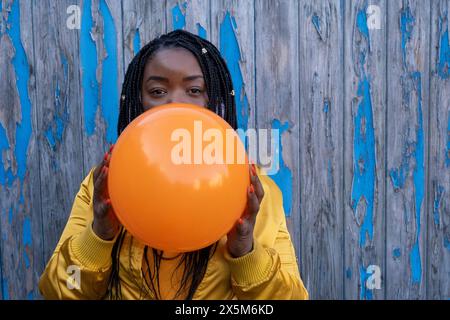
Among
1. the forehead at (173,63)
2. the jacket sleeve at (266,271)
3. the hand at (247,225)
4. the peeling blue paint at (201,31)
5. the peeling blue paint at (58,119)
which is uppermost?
the peeling blue paint at (201,31)

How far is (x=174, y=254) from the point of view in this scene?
1.19 m

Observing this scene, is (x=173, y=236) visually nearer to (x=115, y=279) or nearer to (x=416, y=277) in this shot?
(x=115, y=279)

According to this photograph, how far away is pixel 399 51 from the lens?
1.80 meters

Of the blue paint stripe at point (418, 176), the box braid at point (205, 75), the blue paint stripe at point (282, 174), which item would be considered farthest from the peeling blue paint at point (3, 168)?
the blue paint stripe at point (418, 176)

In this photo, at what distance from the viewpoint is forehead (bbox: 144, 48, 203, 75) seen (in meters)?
1.21

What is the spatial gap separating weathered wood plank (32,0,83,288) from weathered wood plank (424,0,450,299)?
144 centimetres

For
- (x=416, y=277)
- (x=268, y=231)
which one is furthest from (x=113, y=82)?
(x=416, y=277)

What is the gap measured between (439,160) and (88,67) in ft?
4.86

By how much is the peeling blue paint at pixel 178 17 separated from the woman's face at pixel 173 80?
0.54m

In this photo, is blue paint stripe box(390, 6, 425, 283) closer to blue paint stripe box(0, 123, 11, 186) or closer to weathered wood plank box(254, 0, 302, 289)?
weathered wood plank box(254, 0, 302, 289)

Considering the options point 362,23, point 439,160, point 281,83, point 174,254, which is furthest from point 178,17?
point 439,160

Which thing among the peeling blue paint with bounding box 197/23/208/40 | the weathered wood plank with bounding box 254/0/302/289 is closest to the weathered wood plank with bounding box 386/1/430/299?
the weathered wood plank with bounding box 254/0/302/289

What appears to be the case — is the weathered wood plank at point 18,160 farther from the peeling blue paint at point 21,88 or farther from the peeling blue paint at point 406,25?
the peeling blue paint at point 406,25

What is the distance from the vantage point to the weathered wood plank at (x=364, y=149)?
1789 millimetres
